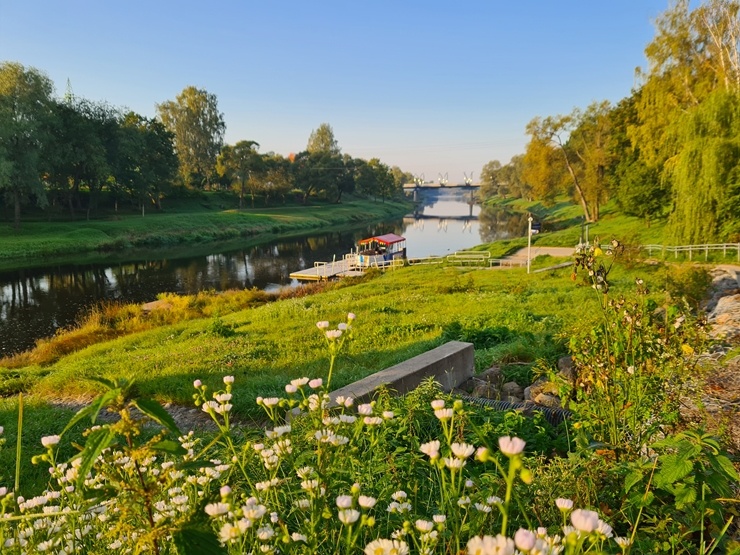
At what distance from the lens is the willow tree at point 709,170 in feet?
56.4

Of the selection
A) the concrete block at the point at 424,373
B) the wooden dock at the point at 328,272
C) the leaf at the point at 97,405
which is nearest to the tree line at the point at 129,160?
the wooden dock at the point at 328,272

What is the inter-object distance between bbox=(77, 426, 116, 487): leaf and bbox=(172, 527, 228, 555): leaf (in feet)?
0.99

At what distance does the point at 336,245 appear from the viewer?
44969 mm

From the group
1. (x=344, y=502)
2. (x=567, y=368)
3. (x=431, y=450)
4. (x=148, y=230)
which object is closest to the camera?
(x=344, y=502)

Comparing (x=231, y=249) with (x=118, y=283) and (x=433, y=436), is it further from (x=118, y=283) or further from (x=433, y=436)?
(x=433, y=436)

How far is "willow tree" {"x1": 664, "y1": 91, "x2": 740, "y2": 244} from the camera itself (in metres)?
17.2

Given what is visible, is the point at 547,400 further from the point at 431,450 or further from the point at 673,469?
the point at 431,450

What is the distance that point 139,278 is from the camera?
89.1 ft

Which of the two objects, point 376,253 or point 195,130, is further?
point 195,130

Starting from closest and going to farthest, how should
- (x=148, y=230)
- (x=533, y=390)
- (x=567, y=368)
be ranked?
1. (x=533, y=390)
2. (x=567, y=368)
3. (x=148, y=230)

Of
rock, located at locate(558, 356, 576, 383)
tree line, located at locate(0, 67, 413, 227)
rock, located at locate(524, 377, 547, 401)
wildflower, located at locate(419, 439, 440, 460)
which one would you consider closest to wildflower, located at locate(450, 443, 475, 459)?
wildflower, located at locate(419, 439, 440, 460)

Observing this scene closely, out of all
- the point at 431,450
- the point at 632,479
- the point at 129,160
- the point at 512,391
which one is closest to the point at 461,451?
the point at 431,450

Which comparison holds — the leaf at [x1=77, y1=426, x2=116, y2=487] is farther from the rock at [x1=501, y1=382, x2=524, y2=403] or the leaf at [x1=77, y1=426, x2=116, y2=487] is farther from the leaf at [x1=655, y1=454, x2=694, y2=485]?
the rock at [x1=501, y1=382, x2=524, y2=403]

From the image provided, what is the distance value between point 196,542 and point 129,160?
54573 mm
